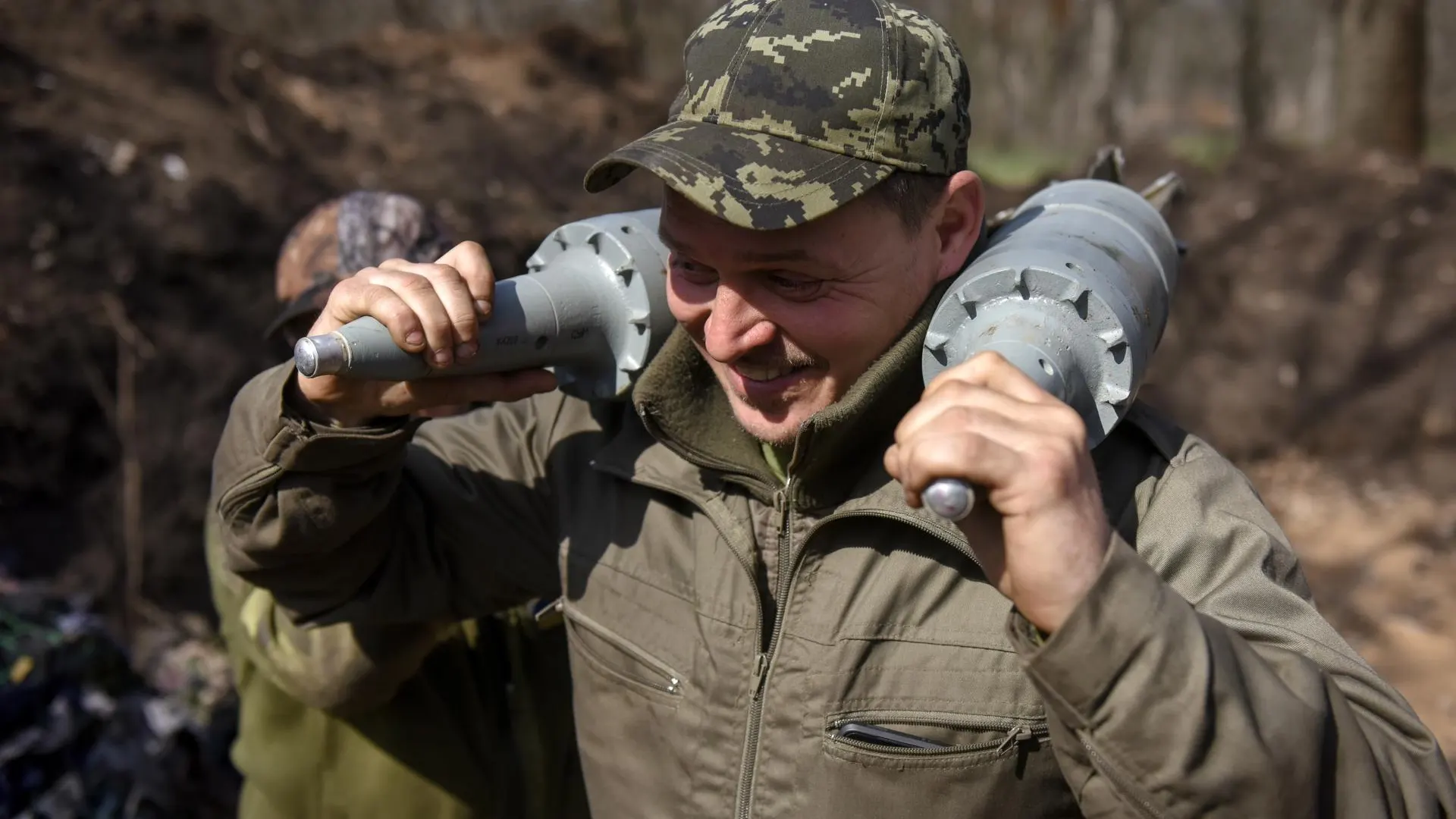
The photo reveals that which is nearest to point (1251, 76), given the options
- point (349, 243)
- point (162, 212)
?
point (162, 212)

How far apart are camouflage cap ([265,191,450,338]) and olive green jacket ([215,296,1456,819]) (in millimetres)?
977

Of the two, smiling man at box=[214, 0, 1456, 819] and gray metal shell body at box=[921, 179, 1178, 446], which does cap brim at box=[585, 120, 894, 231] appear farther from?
gray metal shell body at box=[921, 179, 1178, 446]

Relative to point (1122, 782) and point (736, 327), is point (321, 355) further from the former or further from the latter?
point (1122, 782)

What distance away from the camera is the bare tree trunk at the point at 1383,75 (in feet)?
39.3

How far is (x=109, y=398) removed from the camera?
20.9 feet

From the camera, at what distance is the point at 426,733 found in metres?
3.02

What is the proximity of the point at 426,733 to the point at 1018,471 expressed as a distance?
2035mm

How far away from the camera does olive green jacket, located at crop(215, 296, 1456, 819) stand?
1486 millimetres

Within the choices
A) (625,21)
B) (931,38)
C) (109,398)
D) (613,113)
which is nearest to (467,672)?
(931,38)

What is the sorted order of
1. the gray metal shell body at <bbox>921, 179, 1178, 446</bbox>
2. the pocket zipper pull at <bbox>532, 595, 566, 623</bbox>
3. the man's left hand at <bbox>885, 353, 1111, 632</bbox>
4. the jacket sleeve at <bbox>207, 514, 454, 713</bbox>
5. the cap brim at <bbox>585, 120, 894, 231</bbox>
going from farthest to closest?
1. the jacket sleeve at <bbox>207, 514, 454, 713</bbox>
2. the pocket zipper pull at <bbox>532, 595, 566, 623</bbox>
3. the cap brim at <bbox>585, 120, 894, 231</bbox>
4. the gray metal shell body at <bbox>921, 179, 1178, 446</bbox>
5. the man's left hand at <bbox>885, 353, 1111, 632</bbox>

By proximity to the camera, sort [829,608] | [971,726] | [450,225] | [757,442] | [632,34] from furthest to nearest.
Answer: [632,34]
[450,225]
[757,442]
[829,608]
[971,726]

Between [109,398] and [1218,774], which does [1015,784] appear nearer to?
[1218,774]

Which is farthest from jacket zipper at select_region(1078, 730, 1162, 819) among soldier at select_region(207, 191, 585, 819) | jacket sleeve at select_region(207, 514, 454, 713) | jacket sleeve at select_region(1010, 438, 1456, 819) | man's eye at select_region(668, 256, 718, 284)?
soldier at select_region(207, 191, 585, 819)

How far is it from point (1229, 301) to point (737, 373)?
969 cm
